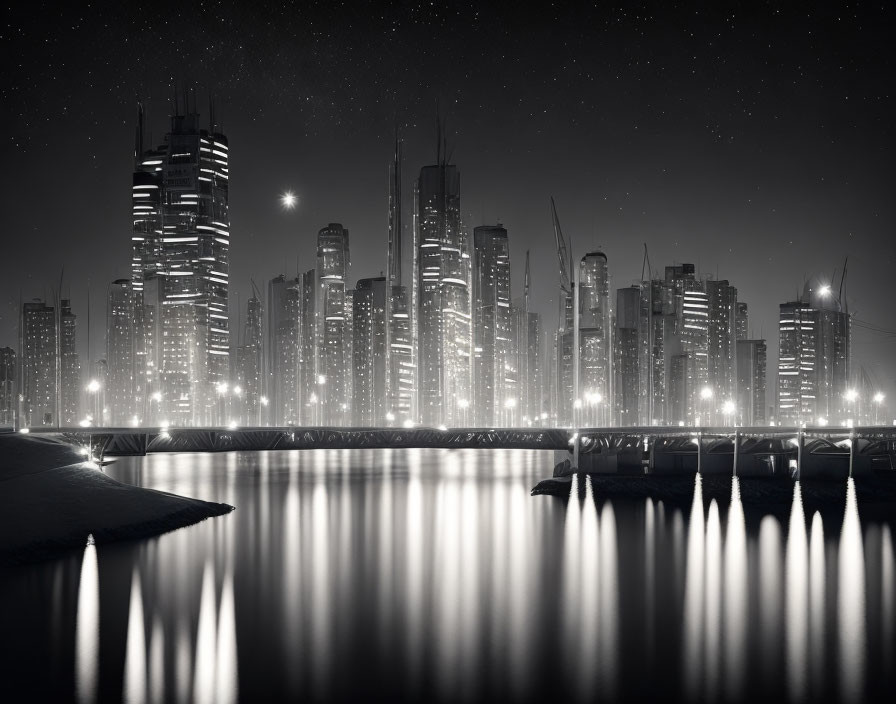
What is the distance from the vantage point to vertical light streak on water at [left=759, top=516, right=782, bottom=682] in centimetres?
3042

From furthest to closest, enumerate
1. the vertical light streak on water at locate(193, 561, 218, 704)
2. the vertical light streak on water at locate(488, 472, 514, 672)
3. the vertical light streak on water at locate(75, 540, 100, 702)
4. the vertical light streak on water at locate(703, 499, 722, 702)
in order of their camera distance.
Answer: the vertical light streak on water at locate(488, 472, 514, 672), the vertical light streak on water at locate(703, 499, 722, 702), the vertical light streak on water at locate(75, 540, 100, 702), the vertical light streak on water at locate(193, 561, 218, 704)

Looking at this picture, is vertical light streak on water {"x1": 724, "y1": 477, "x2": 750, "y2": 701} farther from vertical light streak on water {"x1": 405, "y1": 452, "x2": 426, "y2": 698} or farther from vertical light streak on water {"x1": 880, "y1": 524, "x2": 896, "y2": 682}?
vertical light streak on water {"x1": 405, "y1": 452, "x2": 426, "y2": 698}

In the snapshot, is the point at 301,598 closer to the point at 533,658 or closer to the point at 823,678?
the point at 533,658

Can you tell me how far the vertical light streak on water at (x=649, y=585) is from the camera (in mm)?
31922

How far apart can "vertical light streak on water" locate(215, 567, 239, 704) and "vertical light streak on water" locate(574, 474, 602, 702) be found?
11.1 m

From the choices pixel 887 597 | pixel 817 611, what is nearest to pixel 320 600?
pixel 817 611

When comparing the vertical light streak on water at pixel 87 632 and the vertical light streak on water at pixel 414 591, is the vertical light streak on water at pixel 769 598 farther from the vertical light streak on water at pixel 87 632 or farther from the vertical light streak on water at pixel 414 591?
the vertical light streak on water at pixel 87 632

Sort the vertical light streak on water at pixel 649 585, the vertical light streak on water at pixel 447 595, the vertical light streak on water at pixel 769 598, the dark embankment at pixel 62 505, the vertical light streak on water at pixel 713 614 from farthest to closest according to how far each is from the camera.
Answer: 1. the dark embankment at pixel 62 505
2. the vertical light streak on water at pixel 649 585
3. the vertical light streak on water at pixel 769 598
4. the vertical light streak on water at pixel 447 595
5. the vertical light streak on water at pixel 713 614

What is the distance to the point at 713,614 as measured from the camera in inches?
1502

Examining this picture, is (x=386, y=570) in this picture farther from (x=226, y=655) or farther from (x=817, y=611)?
(x=817, y=611)

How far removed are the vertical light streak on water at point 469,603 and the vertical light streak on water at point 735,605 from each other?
851cm

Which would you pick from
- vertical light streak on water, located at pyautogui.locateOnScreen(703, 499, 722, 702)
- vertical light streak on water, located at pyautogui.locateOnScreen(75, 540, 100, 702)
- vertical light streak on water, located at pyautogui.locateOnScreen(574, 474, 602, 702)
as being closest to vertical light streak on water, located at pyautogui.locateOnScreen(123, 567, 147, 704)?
vertical light streak on water, located at pyautogui.locateOnScreen(75, 540, 100, 702)

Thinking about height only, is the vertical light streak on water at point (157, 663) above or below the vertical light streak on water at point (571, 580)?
above

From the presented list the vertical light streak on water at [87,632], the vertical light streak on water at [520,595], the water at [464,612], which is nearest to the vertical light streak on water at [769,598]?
the water at [464,612]
